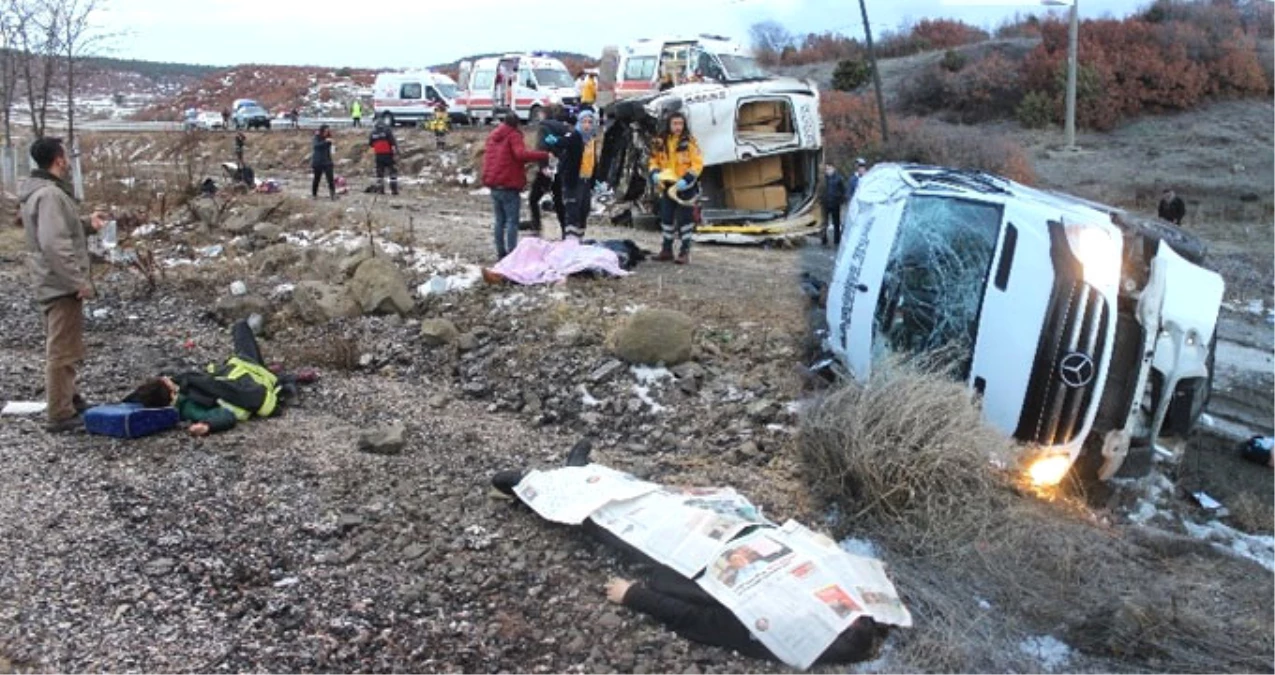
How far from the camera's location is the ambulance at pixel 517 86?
25.9 m

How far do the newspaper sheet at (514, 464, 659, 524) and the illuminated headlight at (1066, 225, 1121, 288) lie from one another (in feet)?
7.71

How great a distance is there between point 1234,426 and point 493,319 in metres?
5.78

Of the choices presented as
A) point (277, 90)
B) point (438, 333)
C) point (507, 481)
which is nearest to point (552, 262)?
point (438, 333)

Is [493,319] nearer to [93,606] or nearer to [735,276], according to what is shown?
[735,276]

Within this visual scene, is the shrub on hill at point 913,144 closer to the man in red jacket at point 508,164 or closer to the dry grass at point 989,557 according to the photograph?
the man in red jacket at point 508,164

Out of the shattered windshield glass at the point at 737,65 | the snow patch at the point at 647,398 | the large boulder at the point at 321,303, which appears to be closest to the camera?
the snow patch at the point at 647,398

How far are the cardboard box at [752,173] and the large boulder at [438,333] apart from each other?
20.1 ft

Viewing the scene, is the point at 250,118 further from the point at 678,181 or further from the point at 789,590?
the point at 789,590

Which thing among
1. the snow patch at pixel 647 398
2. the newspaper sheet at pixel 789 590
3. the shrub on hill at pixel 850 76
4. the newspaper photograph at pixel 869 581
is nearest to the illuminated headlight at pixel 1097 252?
the newspaper photograph at pixel 869 581

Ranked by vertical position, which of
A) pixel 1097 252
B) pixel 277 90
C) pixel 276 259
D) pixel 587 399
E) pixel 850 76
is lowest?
pixel 587 399

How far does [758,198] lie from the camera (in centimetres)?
1302

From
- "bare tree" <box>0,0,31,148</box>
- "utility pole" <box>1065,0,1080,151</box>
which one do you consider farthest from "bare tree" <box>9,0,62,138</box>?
"utility pole" <box>1065,0,1080,151</box>

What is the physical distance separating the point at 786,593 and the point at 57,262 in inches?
176

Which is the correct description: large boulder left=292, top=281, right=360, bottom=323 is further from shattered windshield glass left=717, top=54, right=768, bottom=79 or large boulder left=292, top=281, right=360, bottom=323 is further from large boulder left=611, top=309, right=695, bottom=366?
shattered windshield glass left=717, top=54, right=768, bottom=79
